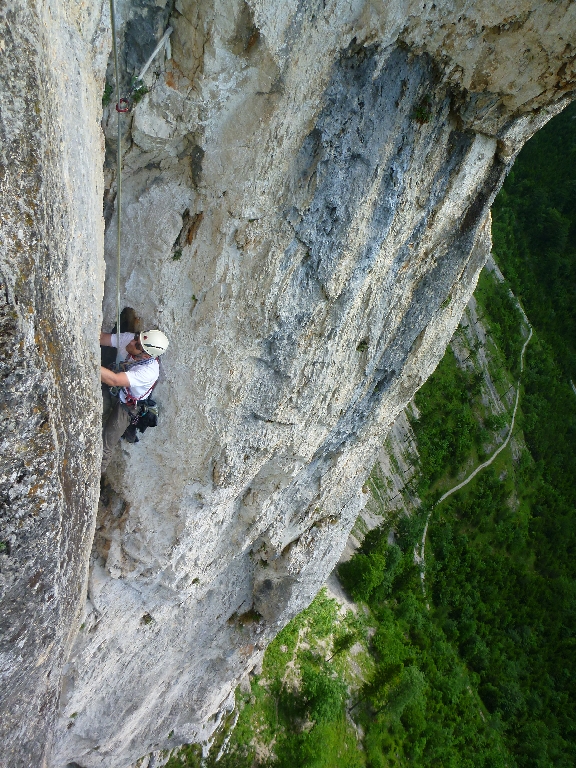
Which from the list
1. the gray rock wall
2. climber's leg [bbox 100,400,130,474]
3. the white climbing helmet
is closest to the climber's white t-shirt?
the white climbing helmet

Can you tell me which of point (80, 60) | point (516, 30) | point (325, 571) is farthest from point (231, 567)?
point (516, 30)

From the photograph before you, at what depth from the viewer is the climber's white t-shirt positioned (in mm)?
7547

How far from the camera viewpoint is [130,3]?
233 inches

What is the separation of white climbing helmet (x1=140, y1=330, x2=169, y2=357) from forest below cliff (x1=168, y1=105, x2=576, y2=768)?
8.37 meters

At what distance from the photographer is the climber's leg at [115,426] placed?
28.0 ft

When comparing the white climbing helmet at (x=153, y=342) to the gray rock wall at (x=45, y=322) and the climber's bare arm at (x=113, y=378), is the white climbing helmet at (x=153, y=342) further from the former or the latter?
the gray rock wall at (x=45, y=322)

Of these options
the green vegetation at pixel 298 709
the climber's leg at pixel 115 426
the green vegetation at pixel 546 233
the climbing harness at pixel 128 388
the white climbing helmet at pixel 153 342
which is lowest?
the green vegetation at pixel 298 709

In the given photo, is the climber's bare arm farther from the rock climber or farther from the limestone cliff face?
the limestone cliff face

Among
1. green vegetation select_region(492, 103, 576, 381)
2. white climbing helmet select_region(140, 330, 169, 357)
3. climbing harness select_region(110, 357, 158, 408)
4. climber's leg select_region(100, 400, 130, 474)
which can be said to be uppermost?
green vegetation select_region(492, 103, 576, 381)

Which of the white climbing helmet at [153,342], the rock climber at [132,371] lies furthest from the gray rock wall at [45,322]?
the white climbing helmet at [153,342]

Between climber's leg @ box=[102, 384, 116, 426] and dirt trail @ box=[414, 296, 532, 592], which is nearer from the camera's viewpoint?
climber's leg @ box=[102, 384, 116, 426]

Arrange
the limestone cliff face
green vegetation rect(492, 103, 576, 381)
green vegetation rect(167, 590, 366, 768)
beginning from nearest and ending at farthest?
the limestone cliff face, green vegetation rect(167, 590, 366, 768), green vegetation rect(492, 103, 576, 381)

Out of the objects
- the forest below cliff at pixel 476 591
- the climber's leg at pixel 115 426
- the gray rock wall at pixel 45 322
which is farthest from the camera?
the forest below cliff at pixel 476 591

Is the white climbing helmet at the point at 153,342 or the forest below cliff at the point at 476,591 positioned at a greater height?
the white climbing helmet at the point at 153,342
